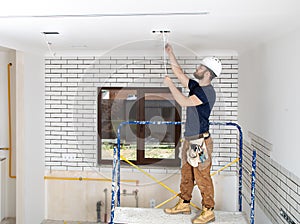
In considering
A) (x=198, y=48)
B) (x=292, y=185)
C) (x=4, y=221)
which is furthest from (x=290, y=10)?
(x=4, y=221)

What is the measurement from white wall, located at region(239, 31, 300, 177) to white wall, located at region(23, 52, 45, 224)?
7.03 ft

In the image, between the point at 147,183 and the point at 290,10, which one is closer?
the point at 290,10

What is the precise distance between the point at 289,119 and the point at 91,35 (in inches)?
56.9

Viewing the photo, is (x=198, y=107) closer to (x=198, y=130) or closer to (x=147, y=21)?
(x=198, y=130)

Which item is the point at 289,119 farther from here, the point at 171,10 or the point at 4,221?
the point at 4,221

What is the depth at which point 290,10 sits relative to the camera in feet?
5.72

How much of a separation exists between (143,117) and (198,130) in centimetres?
40

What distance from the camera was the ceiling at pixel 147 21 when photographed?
1.67 metres

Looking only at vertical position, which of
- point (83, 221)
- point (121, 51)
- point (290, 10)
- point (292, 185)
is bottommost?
point (83, 221)

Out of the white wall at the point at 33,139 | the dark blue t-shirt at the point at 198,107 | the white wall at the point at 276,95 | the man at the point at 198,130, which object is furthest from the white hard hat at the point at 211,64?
the white wall at the point at 33,139

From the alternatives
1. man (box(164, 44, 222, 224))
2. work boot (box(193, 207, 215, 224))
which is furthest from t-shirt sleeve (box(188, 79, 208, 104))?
work boot (box(193, 207, 215, 224))

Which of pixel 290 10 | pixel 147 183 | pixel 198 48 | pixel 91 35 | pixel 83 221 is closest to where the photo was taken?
pixel 290 10

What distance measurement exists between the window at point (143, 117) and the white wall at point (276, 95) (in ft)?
2.28

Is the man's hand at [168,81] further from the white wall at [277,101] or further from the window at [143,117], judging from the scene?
the white wall at [277,101]
